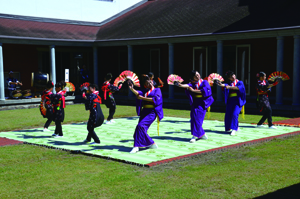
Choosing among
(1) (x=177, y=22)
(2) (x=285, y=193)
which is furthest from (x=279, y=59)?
(2) (x=285, y=193)

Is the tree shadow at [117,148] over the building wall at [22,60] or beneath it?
beneath

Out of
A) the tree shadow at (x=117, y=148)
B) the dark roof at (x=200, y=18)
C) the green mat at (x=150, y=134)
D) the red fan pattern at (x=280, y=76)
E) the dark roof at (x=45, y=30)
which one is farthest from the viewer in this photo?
the dark roof at (x=45, y=30)

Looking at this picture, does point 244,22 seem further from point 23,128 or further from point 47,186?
point 47,186

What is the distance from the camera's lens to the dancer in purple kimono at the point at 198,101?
1006cm

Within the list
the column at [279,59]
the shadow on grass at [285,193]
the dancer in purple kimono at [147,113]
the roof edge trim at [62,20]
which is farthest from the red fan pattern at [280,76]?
the roof edge trim at [62,20]

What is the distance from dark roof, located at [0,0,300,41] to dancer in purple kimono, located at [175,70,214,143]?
22.2ft

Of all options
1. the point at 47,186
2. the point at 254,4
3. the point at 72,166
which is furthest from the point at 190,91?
the point at 254,4

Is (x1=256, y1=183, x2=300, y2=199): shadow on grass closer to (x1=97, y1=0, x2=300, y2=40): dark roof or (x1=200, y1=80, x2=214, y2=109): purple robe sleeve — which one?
(x1=200, y1=80, x2=214, y2=109): purple robe sleeve

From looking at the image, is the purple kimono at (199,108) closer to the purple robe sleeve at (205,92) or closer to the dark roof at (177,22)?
the purple robe sleeve at (205,92)

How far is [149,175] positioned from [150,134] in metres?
4.56

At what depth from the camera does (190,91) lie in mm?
10320

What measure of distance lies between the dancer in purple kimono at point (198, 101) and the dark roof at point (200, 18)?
695cm

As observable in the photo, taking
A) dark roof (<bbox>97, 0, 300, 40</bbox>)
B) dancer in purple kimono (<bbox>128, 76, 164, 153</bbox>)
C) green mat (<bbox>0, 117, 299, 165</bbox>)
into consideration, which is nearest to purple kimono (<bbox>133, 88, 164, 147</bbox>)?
dancer in purple kimono (<bbox>128, 76, 164, 153</bbox>)

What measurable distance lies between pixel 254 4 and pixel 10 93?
515 inches
